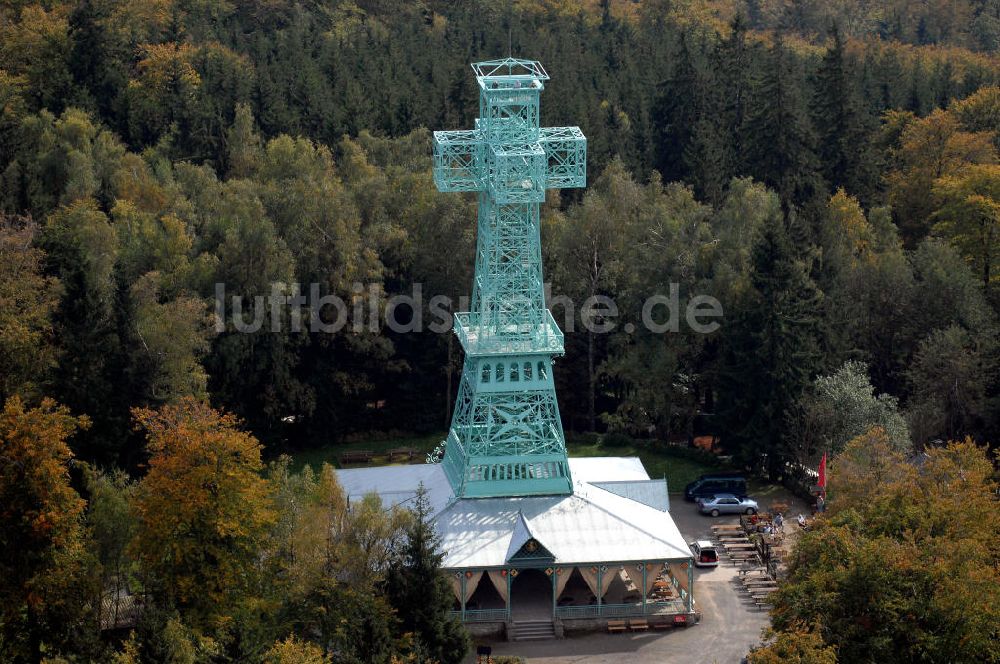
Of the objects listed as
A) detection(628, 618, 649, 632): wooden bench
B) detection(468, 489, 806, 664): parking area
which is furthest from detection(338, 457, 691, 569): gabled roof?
detection(468, 489, 806, 664): parking area

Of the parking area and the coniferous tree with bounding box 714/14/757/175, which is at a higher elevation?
the coniferous tree with bounding box 714/14/757/175

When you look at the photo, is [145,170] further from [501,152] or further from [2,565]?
[2,565]

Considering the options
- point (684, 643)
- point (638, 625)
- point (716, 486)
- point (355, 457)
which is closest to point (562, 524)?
point (638, 625)

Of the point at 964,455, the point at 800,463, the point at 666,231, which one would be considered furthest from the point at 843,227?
the point at 964,455

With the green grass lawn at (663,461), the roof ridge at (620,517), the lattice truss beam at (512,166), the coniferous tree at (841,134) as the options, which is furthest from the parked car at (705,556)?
the coniferous tree at (841,134)

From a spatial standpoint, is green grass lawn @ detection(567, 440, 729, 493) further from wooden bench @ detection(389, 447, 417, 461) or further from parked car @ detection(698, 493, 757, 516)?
wooden bench @ detection(389, 447, 417, 461)

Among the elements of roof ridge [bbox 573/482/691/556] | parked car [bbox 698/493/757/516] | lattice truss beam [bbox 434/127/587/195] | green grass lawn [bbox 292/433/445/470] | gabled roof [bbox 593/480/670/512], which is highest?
lattice truss beam [bbox 434/127/587/195]
